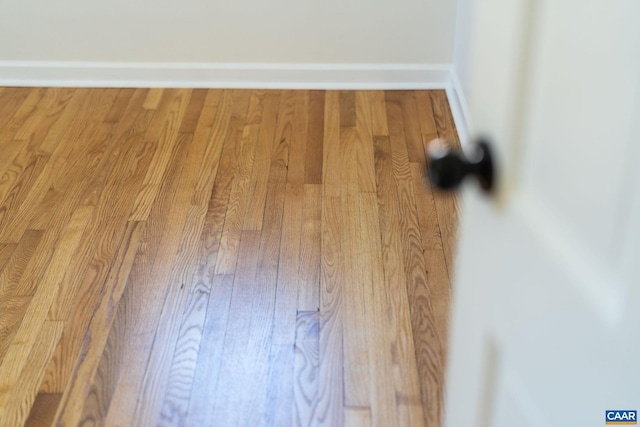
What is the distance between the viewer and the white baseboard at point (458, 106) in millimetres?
2436

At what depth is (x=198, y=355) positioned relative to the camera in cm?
166

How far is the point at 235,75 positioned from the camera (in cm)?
281

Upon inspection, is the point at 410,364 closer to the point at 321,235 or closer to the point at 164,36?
the point at 321,235

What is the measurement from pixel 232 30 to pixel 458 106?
91cm

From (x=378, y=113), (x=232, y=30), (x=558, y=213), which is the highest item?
(x=558, y=213)

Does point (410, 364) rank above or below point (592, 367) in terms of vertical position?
below

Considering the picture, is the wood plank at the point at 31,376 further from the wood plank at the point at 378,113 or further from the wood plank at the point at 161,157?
the wood plank at the point at 378,113

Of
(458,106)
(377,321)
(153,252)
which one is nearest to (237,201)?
(153,252)

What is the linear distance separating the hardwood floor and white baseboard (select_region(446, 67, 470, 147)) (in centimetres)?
5

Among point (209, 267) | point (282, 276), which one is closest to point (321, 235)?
point (282, 276)

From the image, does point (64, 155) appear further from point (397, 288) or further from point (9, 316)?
point (397, 288)

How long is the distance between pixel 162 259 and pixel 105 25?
4.03ft

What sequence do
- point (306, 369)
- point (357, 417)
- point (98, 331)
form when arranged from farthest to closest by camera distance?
point (98, 331) < point (306, 369) < point (357, 417)

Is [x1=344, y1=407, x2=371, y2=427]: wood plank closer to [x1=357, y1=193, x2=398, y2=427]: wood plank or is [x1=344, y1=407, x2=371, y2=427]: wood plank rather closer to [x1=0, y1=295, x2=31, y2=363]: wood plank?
[x1=357, y1=193, x2=398, y2=427]: wood plank
